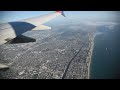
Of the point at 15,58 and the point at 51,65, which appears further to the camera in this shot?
the point at 15,58
